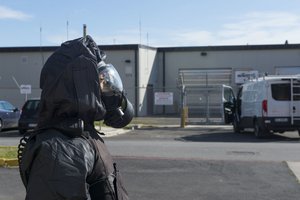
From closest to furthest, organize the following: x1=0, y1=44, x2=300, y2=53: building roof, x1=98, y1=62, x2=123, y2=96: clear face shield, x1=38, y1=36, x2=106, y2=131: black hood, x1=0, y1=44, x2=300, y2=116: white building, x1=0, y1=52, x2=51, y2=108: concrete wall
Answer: x1=38, y1=36, x2=106, y2=131: black hood → x1=98, y1=62, x2=123, y2=96: clear face shield → x1=0, y1=44, x2=300, y2=116: white building → x1=0, y1=44, x2=300, y2=53: building roof → x1=0, y1=52, x2=51, y2=108: concrete wall

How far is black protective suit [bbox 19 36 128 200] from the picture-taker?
215 centimetres

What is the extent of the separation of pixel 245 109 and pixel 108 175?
21.2 metres

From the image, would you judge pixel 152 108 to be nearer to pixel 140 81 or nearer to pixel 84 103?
pixel 140 81

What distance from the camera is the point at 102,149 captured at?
100 inches

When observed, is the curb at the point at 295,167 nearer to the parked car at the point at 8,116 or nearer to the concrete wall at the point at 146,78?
the parked car at the point at 8,116

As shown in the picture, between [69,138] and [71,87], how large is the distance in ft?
0.70

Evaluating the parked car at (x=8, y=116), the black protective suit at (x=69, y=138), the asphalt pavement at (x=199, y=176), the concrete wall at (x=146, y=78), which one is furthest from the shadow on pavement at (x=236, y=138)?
the black protective suit at (x=69, y=138)

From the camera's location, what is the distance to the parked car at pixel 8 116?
24.5m

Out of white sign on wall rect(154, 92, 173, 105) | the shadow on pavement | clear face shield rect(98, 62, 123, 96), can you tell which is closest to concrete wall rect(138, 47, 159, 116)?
white sign on wall rect(154, 92, 173, 105)

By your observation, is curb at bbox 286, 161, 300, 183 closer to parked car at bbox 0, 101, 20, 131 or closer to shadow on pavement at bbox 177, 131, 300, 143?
shadow on pavement at bbox 177, 131, 300, 143

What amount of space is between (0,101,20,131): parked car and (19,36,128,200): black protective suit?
22.7m

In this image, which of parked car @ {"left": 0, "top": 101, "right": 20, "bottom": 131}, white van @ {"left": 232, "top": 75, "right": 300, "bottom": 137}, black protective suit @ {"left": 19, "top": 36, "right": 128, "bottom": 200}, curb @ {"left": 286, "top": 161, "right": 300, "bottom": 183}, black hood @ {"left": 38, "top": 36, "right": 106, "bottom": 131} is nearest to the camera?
black protective suit @ {"left": 19, "top": 36, "right": 128, "bottom": 200}

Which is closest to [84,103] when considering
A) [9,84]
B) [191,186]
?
[191,186]

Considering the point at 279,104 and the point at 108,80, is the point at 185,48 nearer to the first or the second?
the point at 279,104
